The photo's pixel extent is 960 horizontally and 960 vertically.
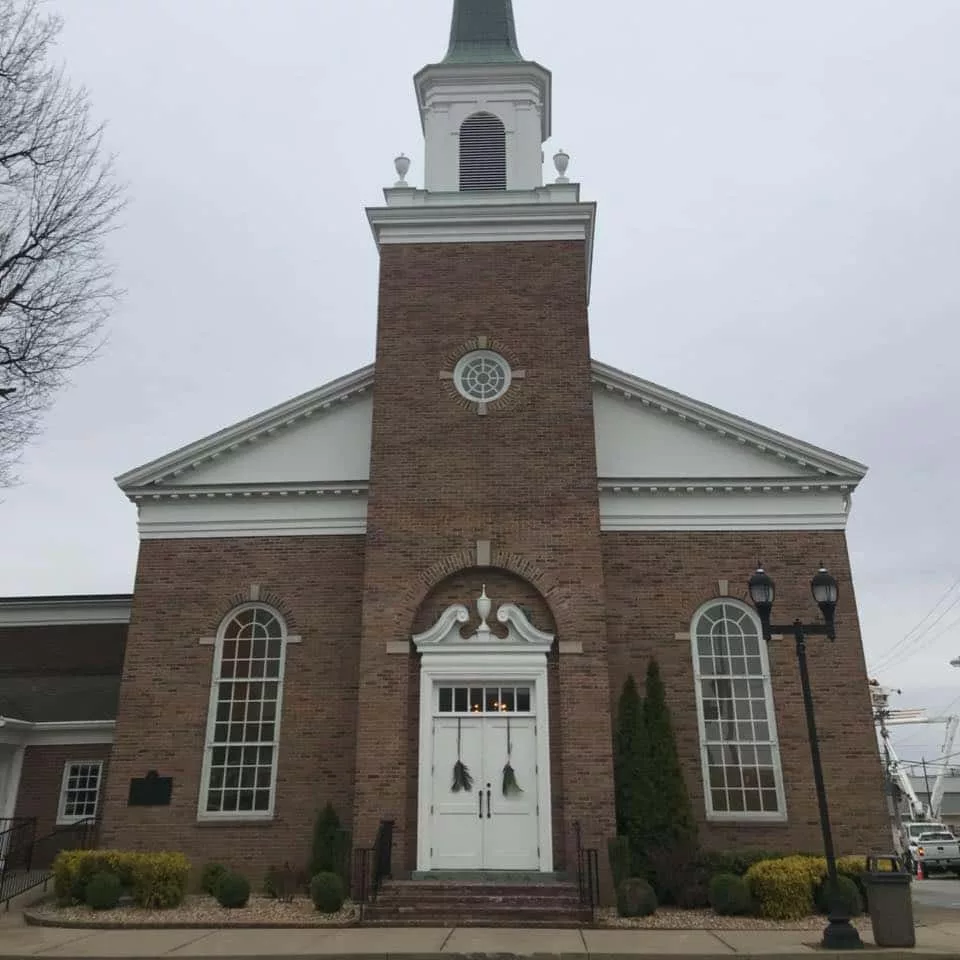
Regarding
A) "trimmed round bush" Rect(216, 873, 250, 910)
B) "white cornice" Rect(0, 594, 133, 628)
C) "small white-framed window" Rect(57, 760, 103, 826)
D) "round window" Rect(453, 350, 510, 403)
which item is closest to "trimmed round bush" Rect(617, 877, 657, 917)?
"trimmed round bush" Rect(216, 873, 250, 910)

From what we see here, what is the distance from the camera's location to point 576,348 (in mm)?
18391

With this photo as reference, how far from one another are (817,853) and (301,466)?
12147mm

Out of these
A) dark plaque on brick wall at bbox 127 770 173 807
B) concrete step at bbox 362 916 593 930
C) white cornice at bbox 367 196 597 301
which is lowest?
concrete step at bbox 362 916 593 930

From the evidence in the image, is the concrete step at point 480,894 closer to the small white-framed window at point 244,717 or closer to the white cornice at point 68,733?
the small white-framed window at point 244,717

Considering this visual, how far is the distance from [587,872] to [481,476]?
23.1ft

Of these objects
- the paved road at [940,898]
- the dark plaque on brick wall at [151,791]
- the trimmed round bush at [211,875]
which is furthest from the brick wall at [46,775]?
the paved road at [940,898]

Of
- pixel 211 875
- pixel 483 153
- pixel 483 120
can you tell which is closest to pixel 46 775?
pixel 211 875

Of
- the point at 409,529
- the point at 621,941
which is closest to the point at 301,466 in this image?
the point at 409,529

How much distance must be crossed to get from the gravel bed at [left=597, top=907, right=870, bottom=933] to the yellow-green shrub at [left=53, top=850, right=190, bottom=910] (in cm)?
662

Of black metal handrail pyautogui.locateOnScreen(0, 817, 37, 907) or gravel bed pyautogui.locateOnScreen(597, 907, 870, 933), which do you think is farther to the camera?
black metal handrail pyautogui.locateOnScreen(0, 817, 37, 907)

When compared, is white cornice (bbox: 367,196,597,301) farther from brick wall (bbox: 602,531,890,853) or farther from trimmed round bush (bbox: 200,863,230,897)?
trimmed round bush (bbox: 200,863,230,897)

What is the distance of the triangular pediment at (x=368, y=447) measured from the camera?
62.1ft

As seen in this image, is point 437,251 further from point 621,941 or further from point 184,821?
point 621,941

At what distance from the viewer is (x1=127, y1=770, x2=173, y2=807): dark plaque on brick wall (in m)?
17.0
